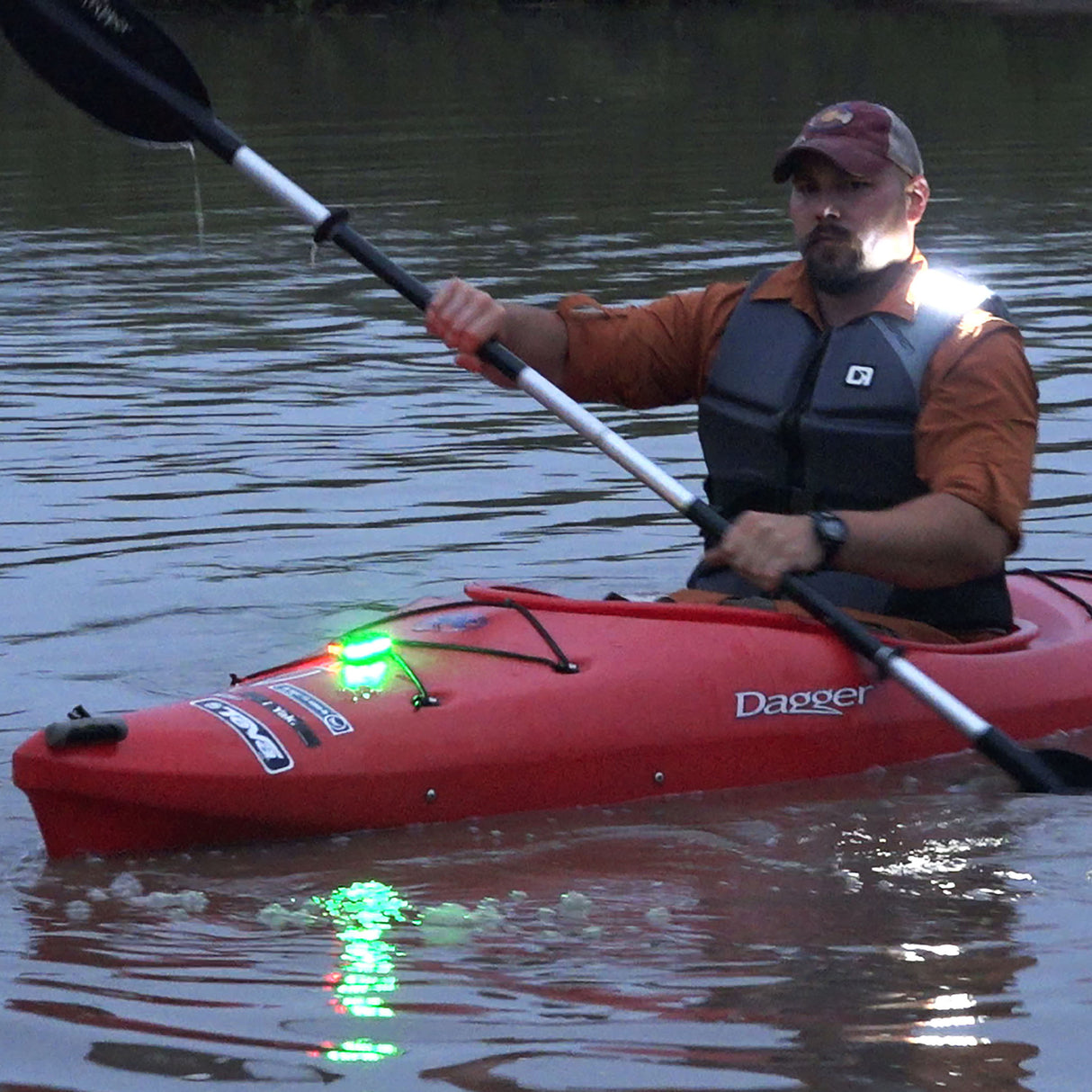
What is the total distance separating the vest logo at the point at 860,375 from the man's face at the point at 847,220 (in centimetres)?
18

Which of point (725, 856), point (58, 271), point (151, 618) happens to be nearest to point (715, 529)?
point (725, 856)

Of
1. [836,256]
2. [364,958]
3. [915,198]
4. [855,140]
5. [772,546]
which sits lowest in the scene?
[364,958]

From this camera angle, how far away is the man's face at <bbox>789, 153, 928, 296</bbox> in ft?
15.4

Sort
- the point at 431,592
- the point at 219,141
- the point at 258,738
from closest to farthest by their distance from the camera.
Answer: the point at 258,738
the point at 219,141
the point at 431,592

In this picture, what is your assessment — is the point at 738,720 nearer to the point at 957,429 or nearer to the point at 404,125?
the point at 957,429

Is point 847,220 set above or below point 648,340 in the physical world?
above

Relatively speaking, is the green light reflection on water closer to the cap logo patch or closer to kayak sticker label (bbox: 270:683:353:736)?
kayak sticker label (bbox: 270:683:353:736)

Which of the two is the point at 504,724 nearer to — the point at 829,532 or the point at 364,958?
the point at 829,532

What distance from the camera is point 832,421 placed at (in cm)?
466

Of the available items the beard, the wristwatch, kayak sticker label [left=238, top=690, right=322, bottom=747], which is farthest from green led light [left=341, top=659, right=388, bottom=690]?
the beard

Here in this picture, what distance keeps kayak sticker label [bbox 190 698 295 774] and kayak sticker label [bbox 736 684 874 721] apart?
901mm

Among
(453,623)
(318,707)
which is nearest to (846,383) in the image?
(453,623)

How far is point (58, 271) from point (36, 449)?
4.11 metres

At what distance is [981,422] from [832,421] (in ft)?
0.97
